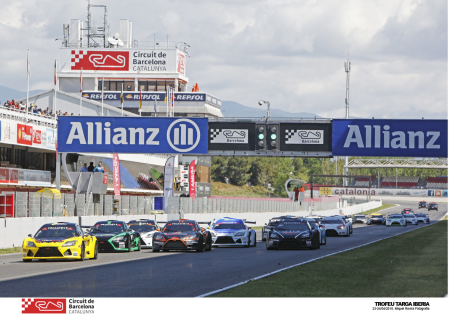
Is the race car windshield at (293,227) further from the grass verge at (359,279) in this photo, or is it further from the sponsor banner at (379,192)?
the sponsor banner at (379,192)

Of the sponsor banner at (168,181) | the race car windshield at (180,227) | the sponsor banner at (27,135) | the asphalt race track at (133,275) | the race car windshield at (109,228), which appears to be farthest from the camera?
the sponsor banner at (168,181)

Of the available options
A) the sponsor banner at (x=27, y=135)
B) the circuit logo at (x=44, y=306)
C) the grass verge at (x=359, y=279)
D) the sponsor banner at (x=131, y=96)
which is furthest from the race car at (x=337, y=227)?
the sponsor banner at (x=131, y=96)

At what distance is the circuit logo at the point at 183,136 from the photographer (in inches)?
1591

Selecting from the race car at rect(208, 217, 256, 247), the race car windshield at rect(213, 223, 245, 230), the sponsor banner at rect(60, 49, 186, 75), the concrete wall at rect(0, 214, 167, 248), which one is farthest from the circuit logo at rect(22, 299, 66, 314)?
the sponsor banner at rect(60, 49, 186, 75)

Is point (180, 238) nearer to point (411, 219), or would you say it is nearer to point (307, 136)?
point (307, 136)

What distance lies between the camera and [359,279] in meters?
15.5

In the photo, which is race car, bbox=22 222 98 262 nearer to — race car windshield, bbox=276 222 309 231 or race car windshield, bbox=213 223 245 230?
race car windshield, bbox=276 222 309 231

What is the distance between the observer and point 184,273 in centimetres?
1758

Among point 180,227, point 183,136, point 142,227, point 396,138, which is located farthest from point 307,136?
point 180,227

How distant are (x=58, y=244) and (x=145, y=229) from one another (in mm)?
10931

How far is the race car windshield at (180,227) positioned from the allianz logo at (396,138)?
1509 centimetres

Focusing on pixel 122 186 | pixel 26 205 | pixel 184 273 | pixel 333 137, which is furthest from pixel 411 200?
pixel 184 273

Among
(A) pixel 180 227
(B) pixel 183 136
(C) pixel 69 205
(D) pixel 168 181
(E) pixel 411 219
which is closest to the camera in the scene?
(A) pixel 180 227

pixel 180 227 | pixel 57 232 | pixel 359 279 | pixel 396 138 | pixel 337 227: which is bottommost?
pixel 337 227
